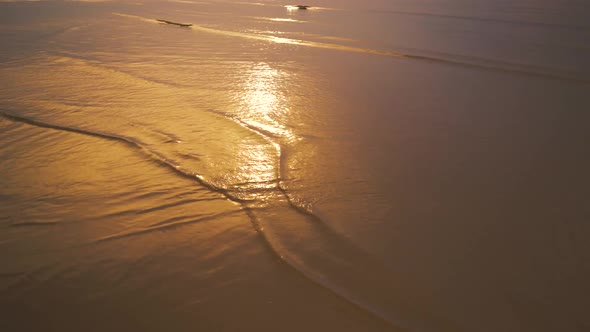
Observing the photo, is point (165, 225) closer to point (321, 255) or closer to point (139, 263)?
point (139, 263)

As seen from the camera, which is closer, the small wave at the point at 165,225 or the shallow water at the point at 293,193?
the shallow water at the point at 293,193

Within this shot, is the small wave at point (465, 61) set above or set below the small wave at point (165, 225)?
above

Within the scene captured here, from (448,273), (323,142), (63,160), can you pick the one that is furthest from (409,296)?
(63,160)

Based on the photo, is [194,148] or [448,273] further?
[194,148]

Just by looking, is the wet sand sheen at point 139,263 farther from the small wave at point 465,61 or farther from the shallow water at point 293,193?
the small wave at point 465,61

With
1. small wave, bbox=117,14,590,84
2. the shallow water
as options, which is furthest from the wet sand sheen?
small wave, bbox=117,14,590,84

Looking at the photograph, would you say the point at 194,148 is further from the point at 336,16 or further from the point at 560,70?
the point at 336,16

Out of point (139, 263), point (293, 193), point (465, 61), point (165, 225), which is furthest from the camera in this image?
point (465, 61)

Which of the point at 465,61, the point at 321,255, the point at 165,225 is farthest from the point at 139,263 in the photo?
the point at 465,61

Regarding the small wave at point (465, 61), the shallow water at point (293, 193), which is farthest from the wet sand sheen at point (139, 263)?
the small wave at point (465, 61)
